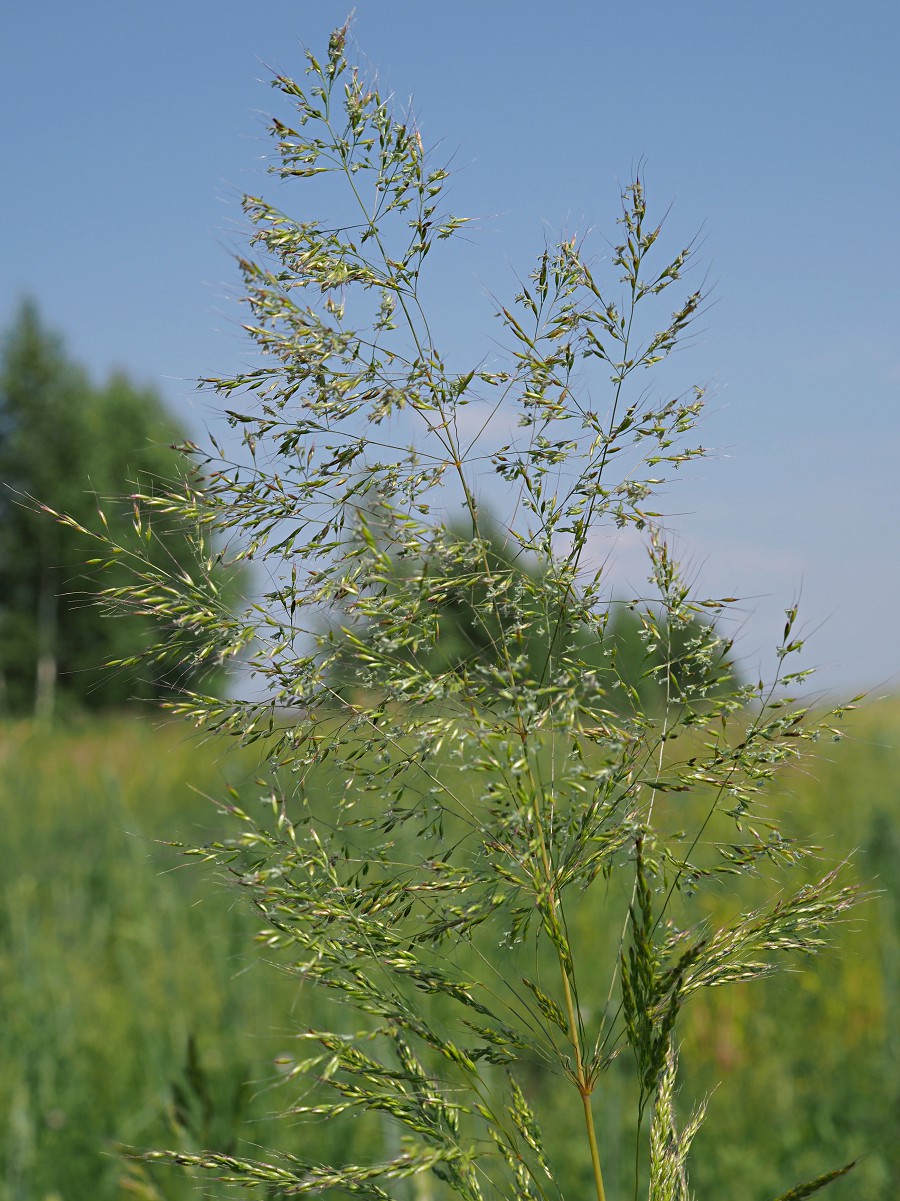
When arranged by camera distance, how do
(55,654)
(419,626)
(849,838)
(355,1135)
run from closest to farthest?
1. (419,626)
2. (355,1135)
3. (849,838)
4. (55,654)

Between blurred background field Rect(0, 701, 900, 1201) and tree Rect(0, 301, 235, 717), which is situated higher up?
tree Rect(0, 301, 235, 717)

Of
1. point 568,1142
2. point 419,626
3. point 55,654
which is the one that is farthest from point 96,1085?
point 55,654

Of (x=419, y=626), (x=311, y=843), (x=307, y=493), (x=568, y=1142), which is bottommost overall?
(x=568, y=1142)

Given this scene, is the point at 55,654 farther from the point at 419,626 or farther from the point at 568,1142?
the point at 419,626

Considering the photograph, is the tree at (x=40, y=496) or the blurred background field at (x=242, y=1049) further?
the tree at (x=40, y=496)

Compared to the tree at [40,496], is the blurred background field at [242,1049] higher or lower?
lower

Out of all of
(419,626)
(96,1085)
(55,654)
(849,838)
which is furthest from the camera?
(55,654)

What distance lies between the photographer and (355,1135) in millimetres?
3984

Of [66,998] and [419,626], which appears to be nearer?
[419,626]

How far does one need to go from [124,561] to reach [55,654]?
4031cm

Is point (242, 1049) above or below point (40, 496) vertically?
below

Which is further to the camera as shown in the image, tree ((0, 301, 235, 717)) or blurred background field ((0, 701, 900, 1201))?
tree ((0, 301, 235, 717))

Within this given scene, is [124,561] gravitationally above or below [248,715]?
above

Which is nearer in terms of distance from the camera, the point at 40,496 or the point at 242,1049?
the point at 242,1049
